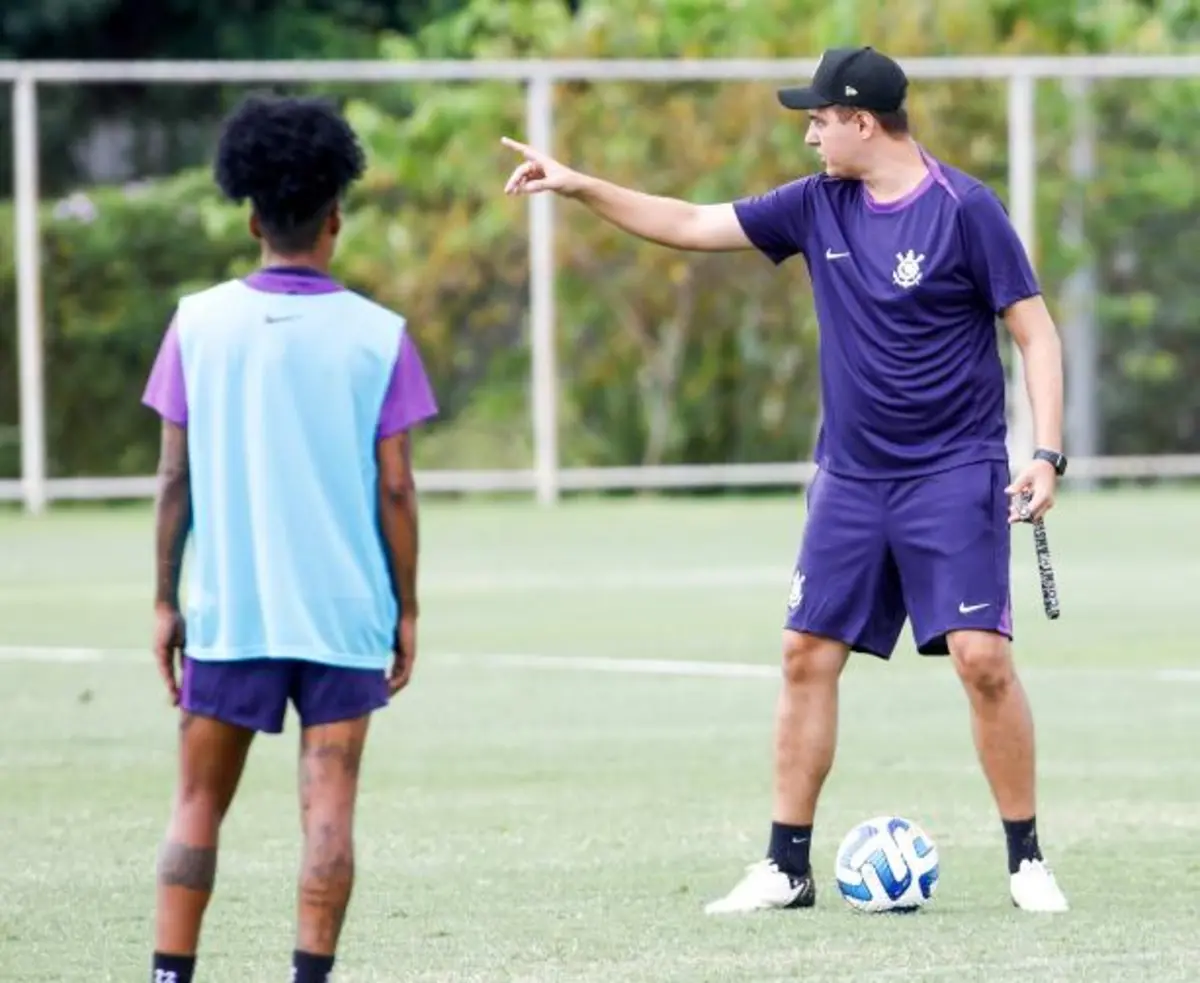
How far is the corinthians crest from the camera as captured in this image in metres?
8.13

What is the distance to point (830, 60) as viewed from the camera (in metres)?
8.28

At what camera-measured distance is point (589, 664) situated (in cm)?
1416

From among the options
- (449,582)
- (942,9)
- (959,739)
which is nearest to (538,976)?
(959,739)

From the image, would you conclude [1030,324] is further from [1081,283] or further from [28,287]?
[1081,283]

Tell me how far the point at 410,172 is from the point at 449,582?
6.09 m

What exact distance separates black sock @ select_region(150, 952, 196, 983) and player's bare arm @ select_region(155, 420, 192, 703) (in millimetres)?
472

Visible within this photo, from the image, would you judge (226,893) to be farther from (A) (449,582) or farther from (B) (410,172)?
(B) (410,172)

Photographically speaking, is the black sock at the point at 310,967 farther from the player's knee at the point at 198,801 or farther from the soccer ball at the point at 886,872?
the soccer ball at the point at 886,872

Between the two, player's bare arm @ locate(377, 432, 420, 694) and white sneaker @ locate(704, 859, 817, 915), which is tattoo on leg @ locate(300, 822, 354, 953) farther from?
white sneaker @ locate(704, 859, 817, 915)

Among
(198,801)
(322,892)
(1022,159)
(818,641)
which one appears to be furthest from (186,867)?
(1022,159)

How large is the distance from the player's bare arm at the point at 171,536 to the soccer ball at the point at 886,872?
2.35m

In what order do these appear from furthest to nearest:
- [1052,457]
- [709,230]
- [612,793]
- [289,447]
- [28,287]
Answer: [28,287], [612,793], [709,230], [1052,457], [289,447]

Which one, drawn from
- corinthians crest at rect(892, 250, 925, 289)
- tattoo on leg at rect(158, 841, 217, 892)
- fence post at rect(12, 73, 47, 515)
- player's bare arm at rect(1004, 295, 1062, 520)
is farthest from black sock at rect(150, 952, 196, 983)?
fence post at rect(12, 73, 47, 515)

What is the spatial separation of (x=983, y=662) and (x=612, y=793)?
7.92 feet
